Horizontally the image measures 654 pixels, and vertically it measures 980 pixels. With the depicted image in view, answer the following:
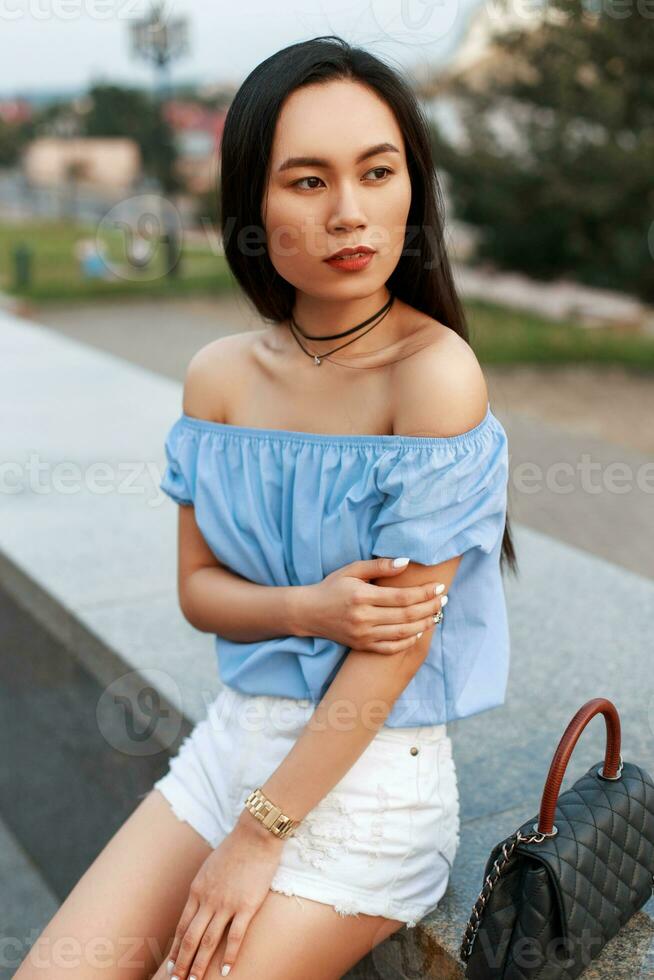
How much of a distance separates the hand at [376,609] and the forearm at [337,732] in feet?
0.10

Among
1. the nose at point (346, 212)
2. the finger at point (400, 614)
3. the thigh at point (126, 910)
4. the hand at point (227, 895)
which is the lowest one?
the thigh at point (126, 910)

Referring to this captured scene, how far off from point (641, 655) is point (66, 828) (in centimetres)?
140

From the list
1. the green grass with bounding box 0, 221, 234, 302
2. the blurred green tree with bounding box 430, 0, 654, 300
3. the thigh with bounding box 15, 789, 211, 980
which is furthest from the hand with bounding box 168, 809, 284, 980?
the green grass with bounding box 0, 221, 234, 302

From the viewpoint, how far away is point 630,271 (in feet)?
34.9

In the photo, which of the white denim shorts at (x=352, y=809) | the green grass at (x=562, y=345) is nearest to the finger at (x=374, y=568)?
the white denim shorts at (x=352, y=809)

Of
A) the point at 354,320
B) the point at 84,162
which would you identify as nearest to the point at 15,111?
the point at 84,162

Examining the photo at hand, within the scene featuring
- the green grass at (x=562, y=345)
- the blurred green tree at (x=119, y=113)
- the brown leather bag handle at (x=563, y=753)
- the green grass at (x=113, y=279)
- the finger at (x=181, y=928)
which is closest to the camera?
the brown leather bag handle at (x=563, y=753)

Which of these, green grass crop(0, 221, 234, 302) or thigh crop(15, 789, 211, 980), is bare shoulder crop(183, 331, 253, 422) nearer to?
thigh crop(15, 789, 211, 980)

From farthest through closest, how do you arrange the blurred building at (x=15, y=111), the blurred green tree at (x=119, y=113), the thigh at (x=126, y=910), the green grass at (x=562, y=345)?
the blurred building at (x=15, y=111) < the blurred green tree at (x=119, y=113) < the green grass at (x=562, y=345) < the thigh at (x=126, y=910)

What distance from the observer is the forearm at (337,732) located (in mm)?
1508

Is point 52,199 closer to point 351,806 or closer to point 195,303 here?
point 195,303

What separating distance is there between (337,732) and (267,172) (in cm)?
75

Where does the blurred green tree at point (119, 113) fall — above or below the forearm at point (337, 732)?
below

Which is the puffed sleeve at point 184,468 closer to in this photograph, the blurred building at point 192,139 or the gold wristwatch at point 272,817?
the gold wristwatch at point 272,817
